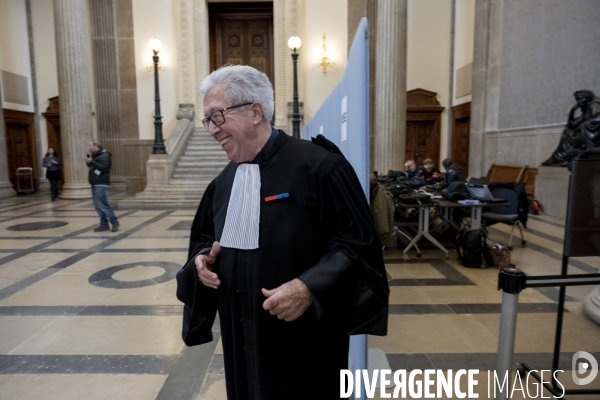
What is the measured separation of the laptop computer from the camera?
241 inches

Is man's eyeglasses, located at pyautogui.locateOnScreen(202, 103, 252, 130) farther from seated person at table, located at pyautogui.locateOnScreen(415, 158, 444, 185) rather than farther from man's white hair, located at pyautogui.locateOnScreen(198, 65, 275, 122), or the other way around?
seated person at table, located at pyautogui.locateOnScreen(415, 158, 444, 185)

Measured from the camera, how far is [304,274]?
4.89 ft

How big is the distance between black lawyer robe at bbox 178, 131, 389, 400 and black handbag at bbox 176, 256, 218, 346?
0.5 inches

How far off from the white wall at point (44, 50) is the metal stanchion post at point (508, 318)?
18.9 m

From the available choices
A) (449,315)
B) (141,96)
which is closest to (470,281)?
(449,315)

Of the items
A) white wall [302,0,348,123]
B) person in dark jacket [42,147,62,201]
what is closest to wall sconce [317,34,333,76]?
→ white wall [302,0,348,123]

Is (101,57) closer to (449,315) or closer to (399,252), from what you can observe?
(399,252)

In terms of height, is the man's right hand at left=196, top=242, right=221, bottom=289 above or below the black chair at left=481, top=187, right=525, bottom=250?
above

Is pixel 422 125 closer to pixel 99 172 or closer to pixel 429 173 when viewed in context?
pixel 429 173

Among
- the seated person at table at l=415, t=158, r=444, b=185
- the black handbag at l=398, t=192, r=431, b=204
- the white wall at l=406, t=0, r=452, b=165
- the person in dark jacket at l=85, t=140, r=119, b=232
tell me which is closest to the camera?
the black handbag at l=398, t=192, r=431, b=204

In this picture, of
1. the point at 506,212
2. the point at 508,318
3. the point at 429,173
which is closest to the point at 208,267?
the point at 508,318

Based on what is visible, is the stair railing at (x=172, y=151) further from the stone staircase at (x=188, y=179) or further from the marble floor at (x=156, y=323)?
the marble floor at (x=156, y=323)

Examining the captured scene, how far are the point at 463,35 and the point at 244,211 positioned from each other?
16.4 metres

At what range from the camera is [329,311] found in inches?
58.0
